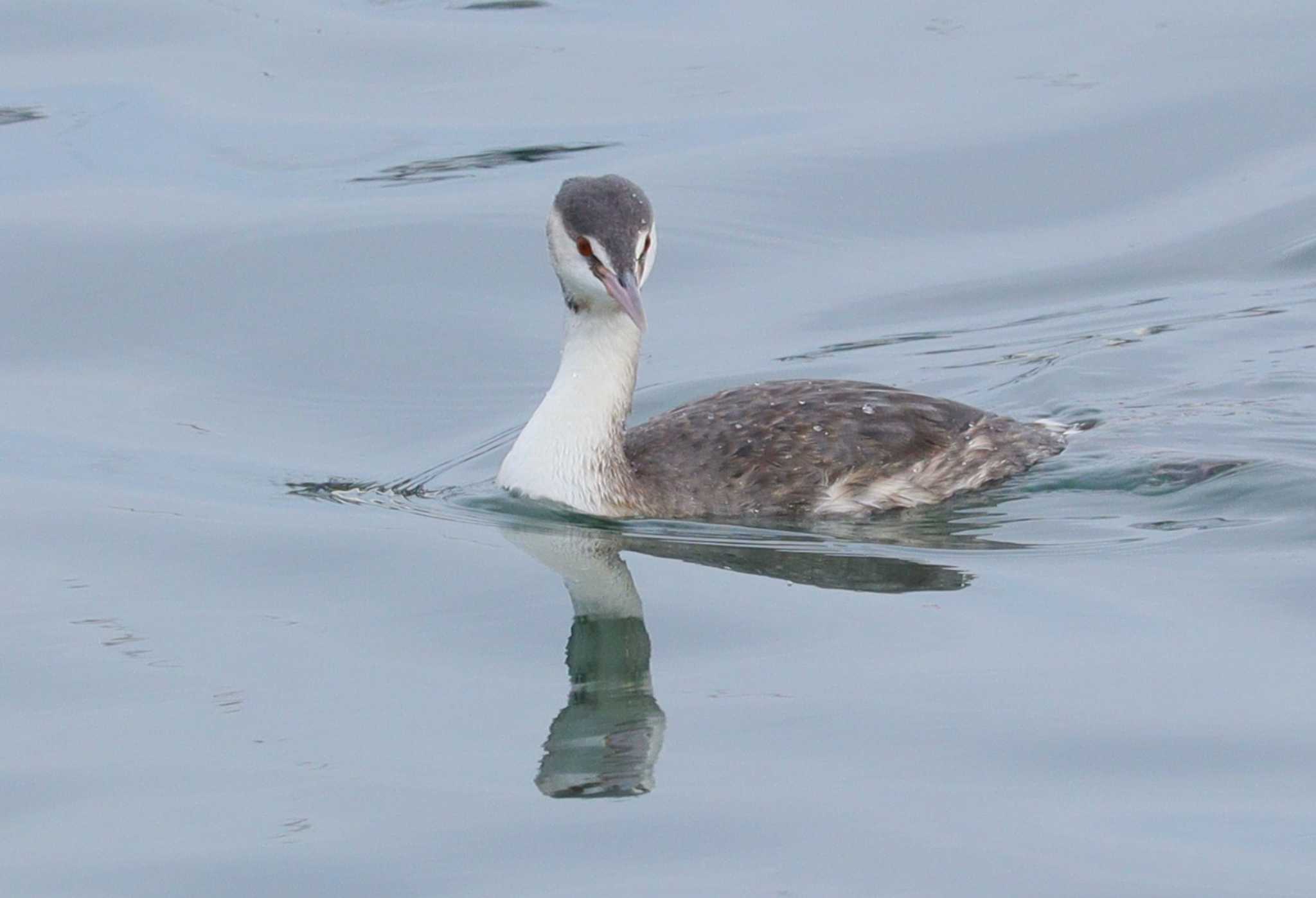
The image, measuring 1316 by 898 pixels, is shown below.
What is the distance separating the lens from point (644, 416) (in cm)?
1220

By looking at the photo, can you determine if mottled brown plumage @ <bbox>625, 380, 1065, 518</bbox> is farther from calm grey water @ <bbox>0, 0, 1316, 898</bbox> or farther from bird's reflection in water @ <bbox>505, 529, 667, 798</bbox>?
bird's reflection in water @ <bbox>505, 529, 667, 798</bbox>

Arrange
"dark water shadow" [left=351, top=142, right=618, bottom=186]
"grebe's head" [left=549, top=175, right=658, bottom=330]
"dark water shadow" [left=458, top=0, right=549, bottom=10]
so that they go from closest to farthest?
"grebe's head" [left=549, top=175, right=658, bottom=330], "dark water shadow" [left=351, top=142, right=618, bottom=186], "dark water shadow" [left=458, top=0, right=549, bottom=10]

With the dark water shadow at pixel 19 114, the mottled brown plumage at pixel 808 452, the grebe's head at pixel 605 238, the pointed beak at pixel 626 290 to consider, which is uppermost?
the dark water shadow at pixel 19 114

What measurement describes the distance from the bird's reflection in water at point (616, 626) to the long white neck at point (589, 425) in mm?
184

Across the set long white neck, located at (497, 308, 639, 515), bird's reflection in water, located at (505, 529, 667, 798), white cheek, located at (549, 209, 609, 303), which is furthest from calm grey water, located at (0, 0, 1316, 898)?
white cheek, located at (549, 209, 609, 303)

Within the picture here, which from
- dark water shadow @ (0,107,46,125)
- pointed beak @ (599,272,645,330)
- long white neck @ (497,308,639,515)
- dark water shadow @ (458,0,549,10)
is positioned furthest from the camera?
dark water shadow @ (458,0,549,10)

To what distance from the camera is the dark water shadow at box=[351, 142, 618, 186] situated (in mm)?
15586

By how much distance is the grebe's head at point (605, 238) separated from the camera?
9.51m

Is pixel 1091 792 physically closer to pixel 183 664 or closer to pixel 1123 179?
pixel 183 664

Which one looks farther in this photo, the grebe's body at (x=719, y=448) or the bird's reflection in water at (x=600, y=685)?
the grebe's body at (x=719, y=448)

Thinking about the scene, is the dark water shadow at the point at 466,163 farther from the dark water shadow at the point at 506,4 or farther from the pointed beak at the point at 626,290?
the pointed beak at the point at 626,290

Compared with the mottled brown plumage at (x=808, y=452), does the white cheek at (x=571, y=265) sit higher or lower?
higher

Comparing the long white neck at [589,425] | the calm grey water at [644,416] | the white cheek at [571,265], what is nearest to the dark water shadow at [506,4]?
the calm grey water at [644,416]

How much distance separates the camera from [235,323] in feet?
43.0
